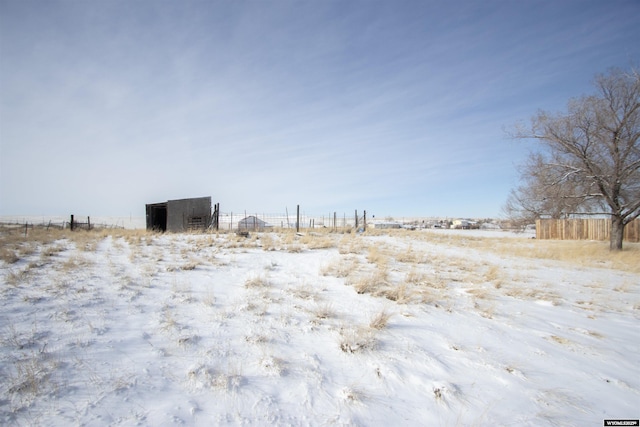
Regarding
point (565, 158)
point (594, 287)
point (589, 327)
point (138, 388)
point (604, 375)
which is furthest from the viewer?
point (565, 158)

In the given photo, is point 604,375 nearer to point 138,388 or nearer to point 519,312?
point 519,312

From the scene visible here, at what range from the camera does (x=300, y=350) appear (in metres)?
3.08

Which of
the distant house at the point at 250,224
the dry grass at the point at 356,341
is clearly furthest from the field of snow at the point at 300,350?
the distant house at the point at 250,224

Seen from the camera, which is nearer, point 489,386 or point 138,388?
point 138,388

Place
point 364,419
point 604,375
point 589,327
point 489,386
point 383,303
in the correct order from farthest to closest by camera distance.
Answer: point 383,303 < point 589,327 < point 604,375 < point 489,386 < point 364,419

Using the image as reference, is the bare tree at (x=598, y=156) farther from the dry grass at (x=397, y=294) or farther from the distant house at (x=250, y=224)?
the distant house at (x=250, y=224)

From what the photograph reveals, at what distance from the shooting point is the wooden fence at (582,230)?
19.8 meters

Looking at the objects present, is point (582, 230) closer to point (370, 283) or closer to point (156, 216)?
point (370, 283)

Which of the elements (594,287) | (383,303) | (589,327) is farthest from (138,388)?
(594,287)

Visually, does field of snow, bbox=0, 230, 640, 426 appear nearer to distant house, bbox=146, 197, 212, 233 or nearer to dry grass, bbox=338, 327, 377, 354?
dry grass, bbox=338, 327, 377, 354

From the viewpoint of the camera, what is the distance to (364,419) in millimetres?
2174

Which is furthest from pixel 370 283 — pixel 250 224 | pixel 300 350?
pixel 250 224

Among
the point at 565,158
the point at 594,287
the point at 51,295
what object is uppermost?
the point at 565,158

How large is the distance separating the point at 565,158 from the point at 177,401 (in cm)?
1781
